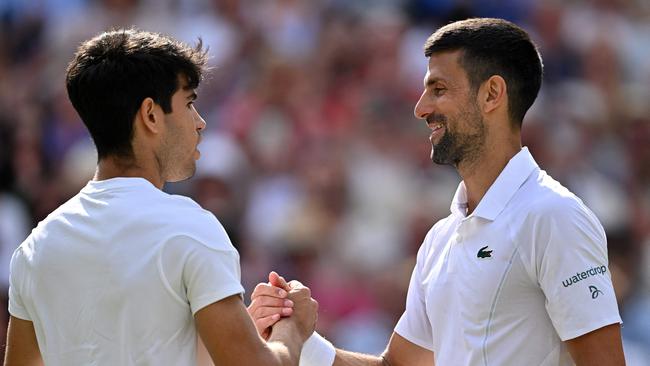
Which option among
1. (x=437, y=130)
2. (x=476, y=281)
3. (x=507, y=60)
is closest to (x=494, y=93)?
(x=507, y=60)

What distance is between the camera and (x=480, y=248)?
11.7 ft

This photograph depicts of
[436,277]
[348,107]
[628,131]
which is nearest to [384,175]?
[348,107]

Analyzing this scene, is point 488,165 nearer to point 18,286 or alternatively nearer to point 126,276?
point 126,276

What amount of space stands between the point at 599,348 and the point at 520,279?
301 mm

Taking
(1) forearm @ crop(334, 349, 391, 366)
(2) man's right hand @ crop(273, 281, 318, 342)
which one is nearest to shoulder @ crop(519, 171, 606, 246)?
(2) man's right hand @ crop(273, 281, 318, 342)

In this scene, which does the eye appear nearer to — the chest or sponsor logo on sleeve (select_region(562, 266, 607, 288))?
the chest

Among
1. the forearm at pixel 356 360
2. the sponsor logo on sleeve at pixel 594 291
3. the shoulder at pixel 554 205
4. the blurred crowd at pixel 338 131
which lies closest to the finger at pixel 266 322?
the forearm at pixel 356 360

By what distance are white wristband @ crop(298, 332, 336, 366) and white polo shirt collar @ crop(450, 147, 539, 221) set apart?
28.8 inches

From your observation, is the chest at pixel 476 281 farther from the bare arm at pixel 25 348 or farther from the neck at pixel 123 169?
the bare arm at pixel 25 348

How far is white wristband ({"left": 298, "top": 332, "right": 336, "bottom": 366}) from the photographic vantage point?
3959 millimetres

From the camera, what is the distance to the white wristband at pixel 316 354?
3.96 metres

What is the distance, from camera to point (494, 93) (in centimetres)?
370

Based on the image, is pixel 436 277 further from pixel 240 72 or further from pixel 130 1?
pixel 130 1

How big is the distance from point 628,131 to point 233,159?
2.87 metres
